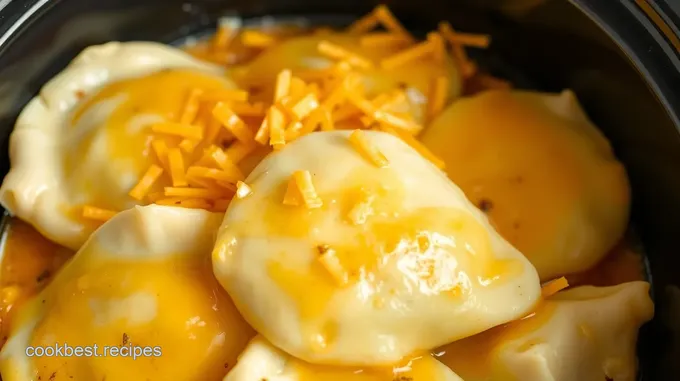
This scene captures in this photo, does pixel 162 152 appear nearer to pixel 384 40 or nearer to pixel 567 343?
pixel 384 40

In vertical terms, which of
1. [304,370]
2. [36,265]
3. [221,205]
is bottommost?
[36,265]

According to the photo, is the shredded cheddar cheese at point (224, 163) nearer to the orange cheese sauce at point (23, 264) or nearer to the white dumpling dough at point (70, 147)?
the white dumpling dough at point (70, 147)


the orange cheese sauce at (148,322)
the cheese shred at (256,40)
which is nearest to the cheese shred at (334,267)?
the orange cheese sauce at (148,322)

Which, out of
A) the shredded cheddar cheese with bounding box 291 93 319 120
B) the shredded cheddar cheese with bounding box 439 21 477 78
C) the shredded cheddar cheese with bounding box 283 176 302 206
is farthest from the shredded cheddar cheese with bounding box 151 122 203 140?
the shredded cheddar cheese with bounding box 439 21 477 78

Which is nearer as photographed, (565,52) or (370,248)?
(370,248)

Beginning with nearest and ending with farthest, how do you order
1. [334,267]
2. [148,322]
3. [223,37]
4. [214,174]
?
[334,267], [148,322], [214,174], [223,37]

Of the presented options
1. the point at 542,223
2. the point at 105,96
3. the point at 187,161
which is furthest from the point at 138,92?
the point at 542,223

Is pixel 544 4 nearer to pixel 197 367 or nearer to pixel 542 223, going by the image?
pixel 542 223

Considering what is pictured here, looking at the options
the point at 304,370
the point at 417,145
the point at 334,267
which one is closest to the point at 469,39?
the point at 417,145
